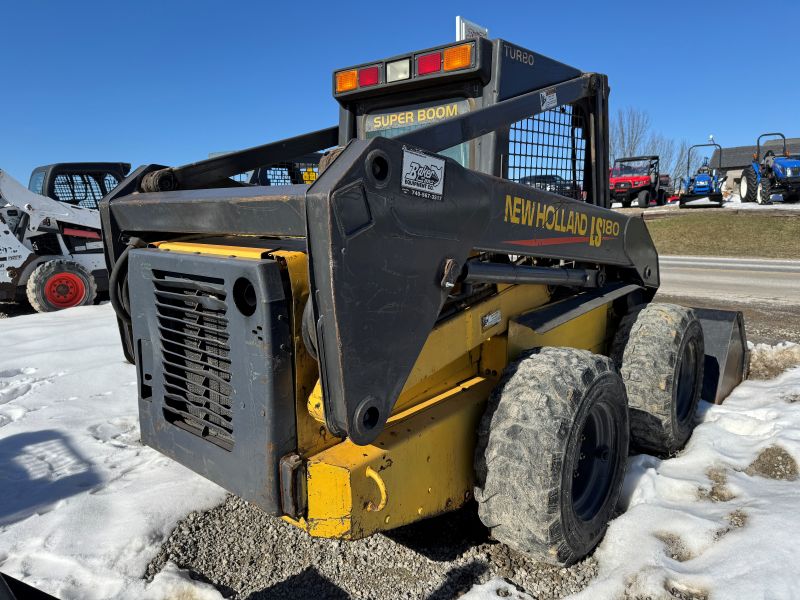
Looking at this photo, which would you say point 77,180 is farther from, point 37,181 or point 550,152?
point 550,152

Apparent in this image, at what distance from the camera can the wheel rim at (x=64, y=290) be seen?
32.3 ft

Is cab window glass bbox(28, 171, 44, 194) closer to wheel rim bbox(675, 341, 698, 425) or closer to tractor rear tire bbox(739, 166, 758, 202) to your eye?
wheel rim bbox(675, 341, 698, 425)

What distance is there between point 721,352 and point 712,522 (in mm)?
2154

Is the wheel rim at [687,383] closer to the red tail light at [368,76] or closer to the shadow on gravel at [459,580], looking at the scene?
the shadow on gravel at [459,580]

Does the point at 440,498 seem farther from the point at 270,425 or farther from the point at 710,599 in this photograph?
the point at 710,599

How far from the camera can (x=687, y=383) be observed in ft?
13.3

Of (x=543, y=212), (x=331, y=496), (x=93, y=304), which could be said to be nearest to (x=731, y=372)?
(x=543, y=212)

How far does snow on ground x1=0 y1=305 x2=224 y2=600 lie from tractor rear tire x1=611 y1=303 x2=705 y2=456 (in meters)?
2.50

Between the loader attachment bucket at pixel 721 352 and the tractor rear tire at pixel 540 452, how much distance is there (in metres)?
2.34

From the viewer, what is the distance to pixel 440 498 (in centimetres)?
246

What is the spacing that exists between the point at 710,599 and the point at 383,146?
2114 millimetres

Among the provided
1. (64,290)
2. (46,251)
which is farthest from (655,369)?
(46,251)

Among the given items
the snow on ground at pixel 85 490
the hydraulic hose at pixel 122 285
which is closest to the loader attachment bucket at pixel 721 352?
the snow on ground at pixel 85 490

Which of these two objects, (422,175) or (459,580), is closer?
(422,175)
